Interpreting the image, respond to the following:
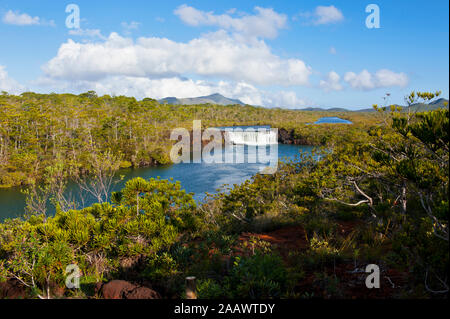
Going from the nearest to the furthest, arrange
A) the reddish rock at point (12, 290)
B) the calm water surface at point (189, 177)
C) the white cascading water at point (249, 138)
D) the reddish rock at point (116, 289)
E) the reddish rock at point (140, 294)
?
1. the reddish rock at point (140, 294)
2. the reddish rock at point (116, 289)
3. the reddish rock at point (12, 290)
4. the calm water surface at point (189, 177)
5. the white cascading water at point (249, 138)

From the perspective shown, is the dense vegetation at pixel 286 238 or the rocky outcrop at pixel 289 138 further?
the rocky outcrop at pixel 289 138

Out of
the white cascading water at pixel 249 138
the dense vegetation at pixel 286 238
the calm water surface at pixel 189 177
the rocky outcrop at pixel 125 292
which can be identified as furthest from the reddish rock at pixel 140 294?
the white cascading water at pixel 249 138

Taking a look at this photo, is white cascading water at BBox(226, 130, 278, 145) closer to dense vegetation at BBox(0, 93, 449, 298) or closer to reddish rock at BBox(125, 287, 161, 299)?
dense vegetation at BBox(0, 93, 449, 298)

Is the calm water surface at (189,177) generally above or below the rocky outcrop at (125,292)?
below

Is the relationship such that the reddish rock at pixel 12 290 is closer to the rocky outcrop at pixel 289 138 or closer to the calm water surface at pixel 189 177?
the calm water surface at pixel 189 177

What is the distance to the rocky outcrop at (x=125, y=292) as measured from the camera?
4.39 metres

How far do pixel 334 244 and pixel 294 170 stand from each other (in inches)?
427

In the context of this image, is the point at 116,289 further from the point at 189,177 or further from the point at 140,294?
the point at 189,177

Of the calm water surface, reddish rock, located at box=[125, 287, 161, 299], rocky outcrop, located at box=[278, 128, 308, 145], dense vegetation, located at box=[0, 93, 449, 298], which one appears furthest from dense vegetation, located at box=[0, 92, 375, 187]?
reddish rock, located at box=[125, 287, 161, 299]

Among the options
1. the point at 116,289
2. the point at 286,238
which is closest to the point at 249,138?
the point at 286,238

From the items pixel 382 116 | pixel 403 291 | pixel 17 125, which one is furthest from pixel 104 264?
pixel 17 125

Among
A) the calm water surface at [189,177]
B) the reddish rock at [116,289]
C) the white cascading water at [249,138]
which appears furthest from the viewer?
the white cascading water at [249,138]

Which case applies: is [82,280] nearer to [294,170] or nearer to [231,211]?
[231,211]
